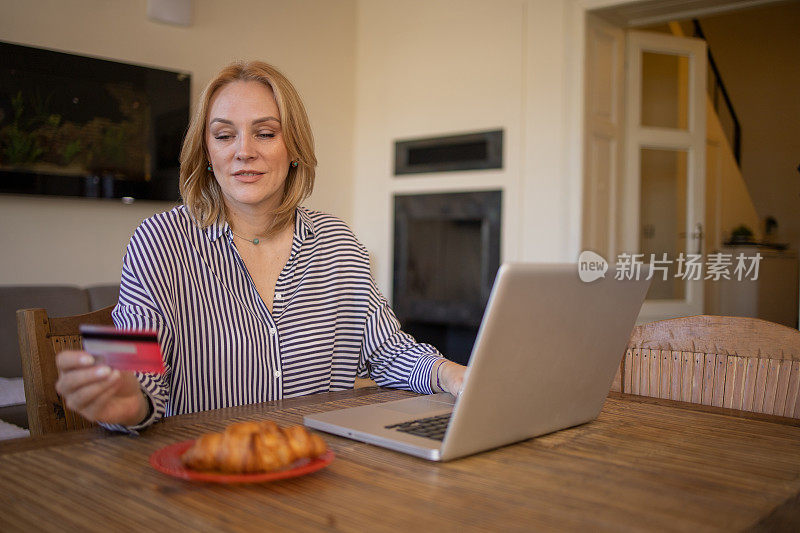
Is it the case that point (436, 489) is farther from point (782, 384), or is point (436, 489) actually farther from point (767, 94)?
point (767, 94)

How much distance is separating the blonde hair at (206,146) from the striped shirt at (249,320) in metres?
0.03

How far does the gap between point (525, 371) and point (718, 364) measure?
74 centimetres

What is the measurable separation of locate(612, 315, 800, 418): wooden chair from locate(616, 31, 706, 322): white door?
3.09m

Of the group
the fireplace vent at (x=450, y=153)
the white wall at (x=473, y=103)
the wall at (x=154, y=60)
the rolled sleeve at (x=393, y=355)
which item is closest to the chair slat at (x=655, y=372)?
the rolled sleeve at (x=393, y=355)

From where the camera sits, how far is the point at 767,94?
290 inches

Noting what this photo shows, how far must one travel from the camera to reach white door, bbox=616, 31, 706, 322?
4500mm

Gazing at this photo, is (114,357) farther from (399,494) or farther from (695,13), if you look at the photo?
(695,13)

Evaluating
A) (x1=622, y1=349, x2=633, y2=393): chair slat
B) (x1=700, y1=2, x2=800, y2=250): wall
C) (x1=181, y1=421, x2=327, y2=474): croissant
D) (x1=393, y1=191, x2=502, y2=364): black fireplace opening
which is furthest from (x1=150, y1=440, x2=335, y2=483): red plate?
(x1=700, y1=2, x2=800, y2=250): wall

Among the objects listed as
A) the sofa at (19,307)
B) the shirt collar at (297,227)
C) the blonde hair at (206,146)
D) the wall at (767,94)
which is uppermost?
the wall at (767,94)


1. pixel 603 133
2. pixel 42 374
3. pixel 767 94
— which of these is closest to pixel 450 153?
pixel 603 133

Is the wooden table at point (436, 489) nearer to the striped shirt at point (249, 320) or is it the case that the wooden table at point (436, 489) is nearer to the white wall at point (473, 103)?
the striped shirt at point (249, 320)

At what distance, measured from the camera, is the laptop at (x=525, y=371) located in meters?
0.80

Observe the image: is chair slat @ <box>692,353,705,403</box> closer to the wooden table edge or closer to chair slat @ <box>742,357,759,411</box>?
chair slat @ <box>742,357,759,411</box>

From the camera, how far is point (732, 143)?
23.3ft
